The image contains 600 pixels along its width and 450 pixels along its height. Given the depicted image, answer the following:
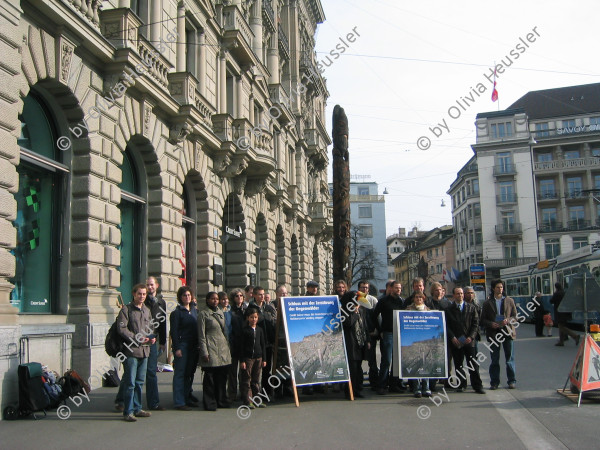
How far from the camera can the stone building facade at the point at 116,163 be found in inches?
399

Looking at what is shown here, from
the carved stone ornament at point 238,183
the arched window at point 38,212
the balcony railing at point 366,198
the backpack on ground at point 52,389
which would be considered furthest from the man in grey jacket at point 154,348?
the balcony railing at point 366,198

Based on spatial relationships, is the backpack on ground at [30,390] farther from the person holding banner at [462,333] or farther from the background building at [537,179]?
the background building at [537,179]

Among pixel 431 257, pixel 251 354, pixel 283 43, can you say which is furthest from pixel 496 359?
pixel 431 257

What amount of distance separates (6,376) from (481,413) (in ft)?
21.8

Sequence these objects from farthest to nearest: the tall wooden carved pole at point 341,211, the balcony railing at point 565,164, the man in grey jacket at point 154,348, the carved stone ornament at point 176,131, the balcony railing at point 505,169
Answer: the balcony railing at point 505,169 < the balcony railing at point 565,164 < the carved stone ornament at point 176,131 < the tall wooden carved pole at point 341,211 < the man in grey jacket at point 154,348

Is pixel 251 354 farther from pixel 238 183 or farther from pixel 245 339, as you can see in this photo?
pixel 238 183

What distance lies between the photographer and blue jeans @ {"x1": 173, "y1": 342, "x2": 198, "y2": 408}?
9.23 m

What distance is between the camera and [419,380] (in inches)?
395

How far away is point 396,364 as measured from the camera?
10.1 meters

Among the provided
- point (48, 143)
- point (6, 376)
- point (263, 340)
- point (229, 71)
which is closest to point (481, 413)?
point (263, 340)

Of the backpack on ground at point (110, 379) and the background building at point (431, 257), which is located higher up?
the background building at point (431, 257)

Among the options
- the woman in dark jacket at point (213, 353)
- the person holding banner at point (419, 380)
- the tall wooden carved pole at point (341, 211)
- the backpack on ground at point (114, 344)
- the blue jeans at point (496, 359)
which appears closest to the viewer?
the backpack on ground at point (114, 344)

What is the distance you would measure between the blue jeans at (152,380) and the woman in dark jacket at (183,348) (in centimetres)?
29

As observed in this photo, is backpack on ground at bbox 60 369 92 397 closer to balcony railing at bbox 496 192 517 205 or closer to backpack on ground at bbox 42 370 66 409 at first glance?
backpack on ground at bbox 42 370 66 409
